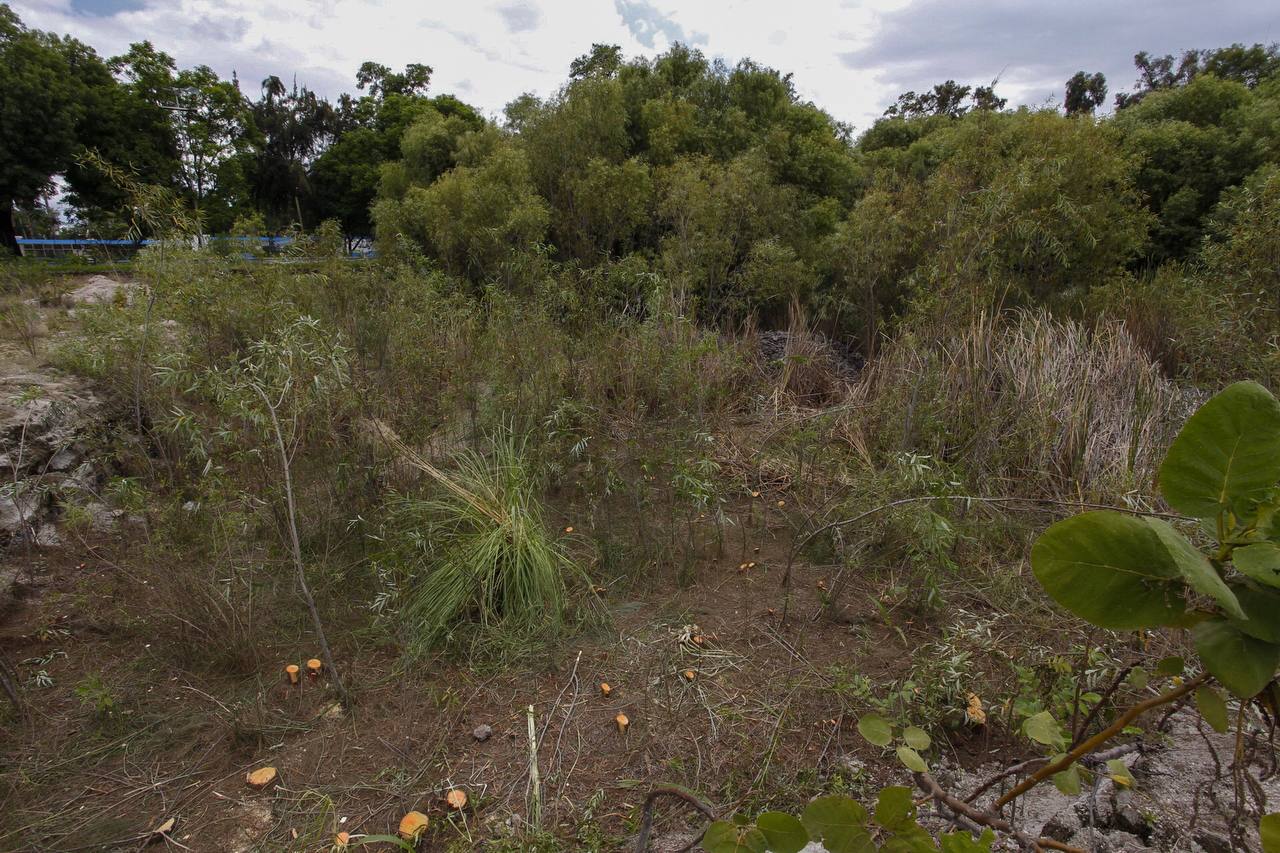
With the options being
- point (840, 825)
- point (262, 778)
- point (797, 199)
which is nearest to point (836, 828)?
point (840, 825)

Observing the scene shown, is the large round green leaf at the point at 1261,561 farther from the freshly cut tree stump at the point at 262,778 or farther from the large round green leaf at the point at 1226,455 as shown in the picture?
the freshly cut tree stump at the point at 262,778

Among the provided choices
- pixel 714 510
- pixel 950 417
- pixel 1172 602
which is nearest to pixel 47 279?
pixel 714 510

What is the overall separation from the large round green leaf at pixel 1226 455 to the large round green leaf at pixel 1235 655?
78mm

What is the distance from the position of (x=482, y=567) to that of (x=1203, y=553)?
2540 mm

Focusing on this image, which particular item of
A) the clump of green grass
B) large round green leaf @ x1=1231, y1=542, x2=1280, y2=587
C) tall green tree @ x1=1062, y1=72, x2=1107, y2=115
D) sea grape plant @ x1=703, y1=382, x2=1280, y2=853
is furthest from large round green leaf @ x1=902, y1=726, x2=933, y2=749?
tall green tree @ x1=1062, y1=72, x2=1107, y2=115

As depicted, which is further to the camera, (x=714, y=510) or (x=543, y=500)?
(x=543, y=500)

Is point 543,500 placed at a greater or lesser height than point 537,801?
greater

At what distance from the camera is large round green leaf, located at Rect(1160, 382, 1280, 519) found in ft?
1.38

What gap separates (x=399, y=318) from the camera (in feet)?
13.9

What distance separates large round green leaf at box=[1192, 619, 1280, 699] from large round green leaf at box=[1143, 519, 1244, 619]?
5cm

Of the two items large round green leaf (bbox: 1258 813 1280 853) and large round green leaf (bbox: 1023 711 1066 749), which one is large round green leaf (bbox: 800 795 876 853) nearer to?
large round green leaf (bbox: 1258 813 1280 853)

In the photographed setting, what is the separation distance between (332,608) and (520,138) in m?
7.47

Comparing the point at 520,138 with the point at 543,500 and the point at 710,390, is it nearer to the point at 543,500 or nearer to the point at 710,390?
the point at 710,390

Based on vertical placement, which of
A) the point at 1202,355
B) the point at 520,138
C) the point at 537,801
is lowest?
the point at 537,801
